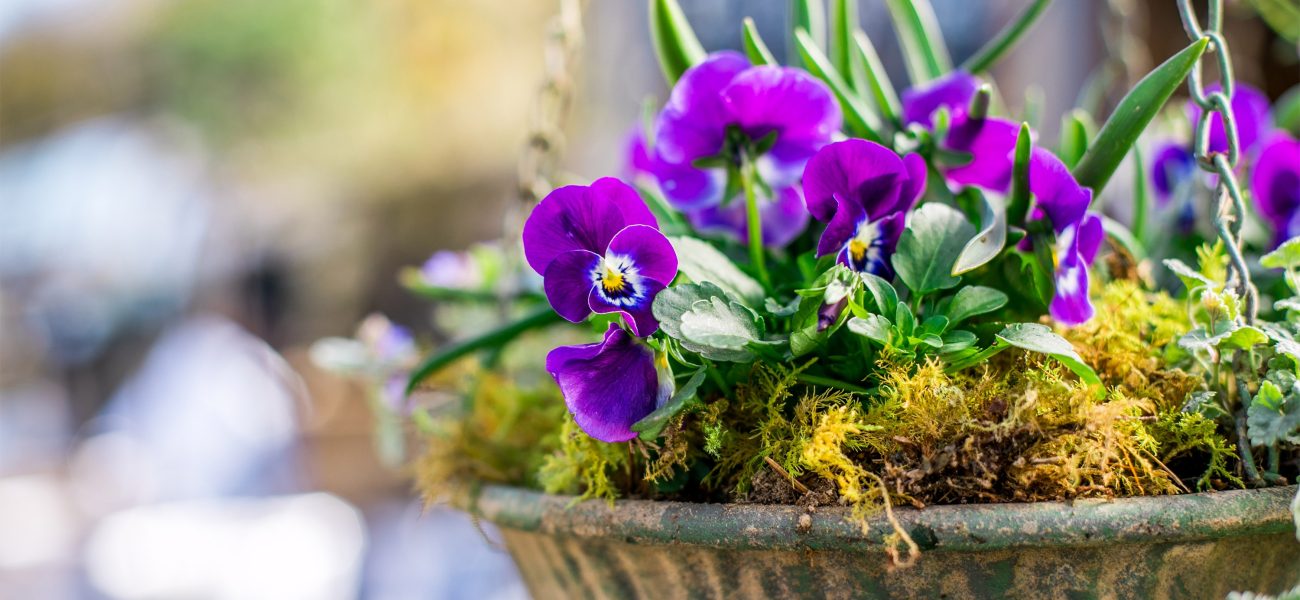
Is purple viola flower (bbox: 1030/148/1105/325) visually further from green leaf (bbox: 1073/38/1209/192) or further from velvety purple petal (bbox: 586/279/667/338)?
velvety purple petal (bbox: 586/279/667/338)

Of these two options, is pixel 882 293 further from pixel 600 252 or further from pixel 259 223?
pixel 259 223

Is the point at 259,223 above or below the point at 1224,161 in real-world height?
below

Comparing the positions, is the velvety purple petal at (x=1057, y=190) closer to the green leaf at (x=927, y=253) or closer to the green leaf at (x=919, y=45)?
the green leaf at (x=927, y=253)

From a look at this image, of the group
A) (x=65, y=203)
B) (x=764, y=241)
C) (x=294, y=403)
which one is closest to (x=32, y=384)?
(x=65, y=203)

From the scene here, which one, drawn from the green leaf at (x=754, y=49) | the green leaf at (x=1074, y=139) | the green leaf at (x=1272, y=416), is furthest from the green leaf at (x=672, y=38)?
the green leaf at (x=1272, y=416)

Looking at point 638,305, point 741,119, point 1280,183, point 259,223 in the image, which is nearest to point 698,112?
point 741,119

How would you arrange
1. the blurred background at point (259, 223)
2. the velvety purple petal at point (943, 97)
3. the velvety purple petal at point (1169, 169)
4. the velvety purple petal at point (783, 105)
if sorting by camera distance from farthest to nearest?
the blurred background at point (259, 223) → the velvety purple petal at point (1169, 169) → the velvety purple petal at point (943, 97) → the velvety purple petal at point (783, 105)

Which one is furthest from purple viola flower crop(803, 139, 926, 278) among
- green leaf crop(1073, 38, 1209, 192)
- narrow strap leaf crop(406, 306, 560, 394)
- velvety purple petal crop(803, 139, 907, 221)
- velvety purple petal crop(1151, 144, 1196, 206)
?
velvety purple petal crop(1151, 144, 1196, 206)
